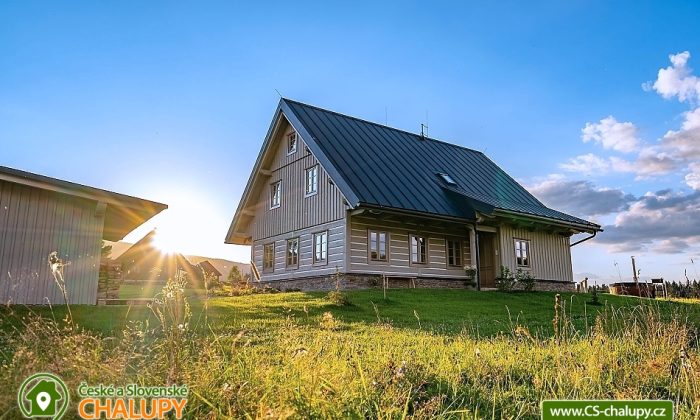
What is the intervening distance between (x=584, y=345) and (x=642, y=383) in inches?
64.2

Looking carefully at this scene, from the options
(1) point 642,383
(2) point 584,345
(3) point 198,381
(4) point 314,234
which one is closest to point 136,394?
(3) point 198,381

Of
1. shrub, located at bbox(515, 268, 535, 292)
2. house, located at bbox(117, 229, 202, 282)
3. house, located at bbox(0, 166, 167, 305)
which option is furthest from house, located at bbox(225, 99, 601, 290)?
house, located at bbox(0, 166, 167, 305)

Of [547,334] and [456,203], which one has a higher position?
[456,203]

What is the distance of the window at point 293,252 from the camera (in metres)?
21.6

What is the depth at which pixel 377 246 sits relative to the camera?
19141mm

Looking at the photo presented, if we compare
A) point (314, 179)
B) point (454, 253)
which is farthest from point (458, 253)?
point (314, 179)

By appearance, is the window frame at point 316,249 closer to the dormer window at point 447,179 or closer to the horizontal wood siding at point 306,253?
the horizontal wood siding at point 306,253

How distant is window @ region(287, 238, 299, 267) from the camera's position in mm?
21600

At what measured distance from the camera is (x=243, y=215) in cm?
2566

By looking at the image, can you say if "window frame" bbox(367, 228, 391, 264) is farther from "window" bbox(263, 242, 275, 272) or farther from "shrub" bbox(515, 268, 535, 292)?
"window" bbox(263, 242, 275, 272)

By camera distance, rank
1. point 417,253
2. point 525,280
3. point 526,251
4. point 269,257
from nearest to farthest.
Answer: point 417,253 → point 525,280 → point 526,251 → point 269,257

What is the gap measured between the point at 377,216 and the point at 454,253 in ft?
14.3

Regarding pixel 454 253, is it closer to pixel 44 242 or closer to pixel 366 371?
pixel 44 242

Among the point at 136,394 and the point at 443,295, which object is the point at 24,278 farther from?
the point at 443,295
